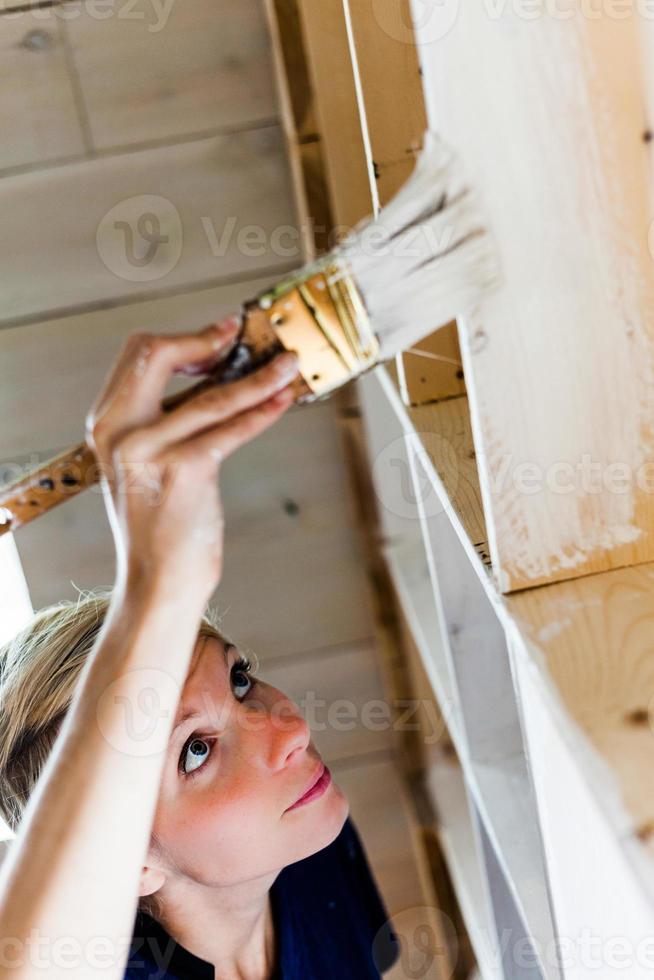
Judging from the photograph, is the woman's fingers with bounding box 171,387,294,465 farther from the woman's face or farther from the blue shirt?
the blue shirt

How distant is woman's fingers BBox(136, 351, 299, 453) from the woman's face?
0.39 m

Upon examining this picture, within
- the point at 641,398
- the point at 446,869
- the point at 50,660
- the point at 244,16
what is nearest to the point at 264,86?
the point at 244,16

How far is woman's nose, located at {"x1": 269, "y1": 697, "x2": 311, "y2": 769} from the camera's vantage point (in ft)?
2.61

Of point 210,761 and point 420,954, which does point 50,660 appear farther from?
point 420,954

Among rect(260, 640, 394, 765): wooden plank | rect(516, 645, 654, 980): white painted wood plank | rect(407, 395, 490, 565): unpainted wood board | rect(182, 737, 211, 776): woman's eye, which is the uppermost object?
rect(407, 395, 490, 565): unpainted wood board

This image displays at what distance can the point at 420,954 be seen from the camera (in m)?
1.59

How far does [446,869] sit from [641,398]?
1.18 meters

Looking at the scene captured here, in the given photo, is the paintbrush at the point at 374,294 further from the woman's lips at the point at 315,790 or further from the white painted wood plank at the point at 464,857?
the white painted wood plank at the point at 464,857

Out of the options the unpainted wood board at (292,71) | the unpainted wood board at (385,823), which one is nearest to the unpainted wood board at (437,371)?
the unpainted wood board at (292,71)

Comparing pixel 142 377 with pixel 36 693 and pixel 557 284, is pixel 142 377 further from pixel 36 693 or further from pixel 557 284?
pixel 36 693

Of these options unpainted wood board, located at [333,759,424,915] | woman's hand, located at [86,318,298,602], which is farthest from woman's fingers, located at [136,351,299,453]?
unpainted wood board, located at [333,759,424,915]

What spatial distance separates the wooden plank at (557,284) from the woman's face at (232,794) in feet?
1.11

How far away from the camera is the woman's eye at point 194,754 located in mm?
776

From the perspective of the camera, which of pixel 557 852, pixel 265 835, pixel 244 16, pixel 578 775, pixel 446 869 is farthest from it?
pixel 446 869
